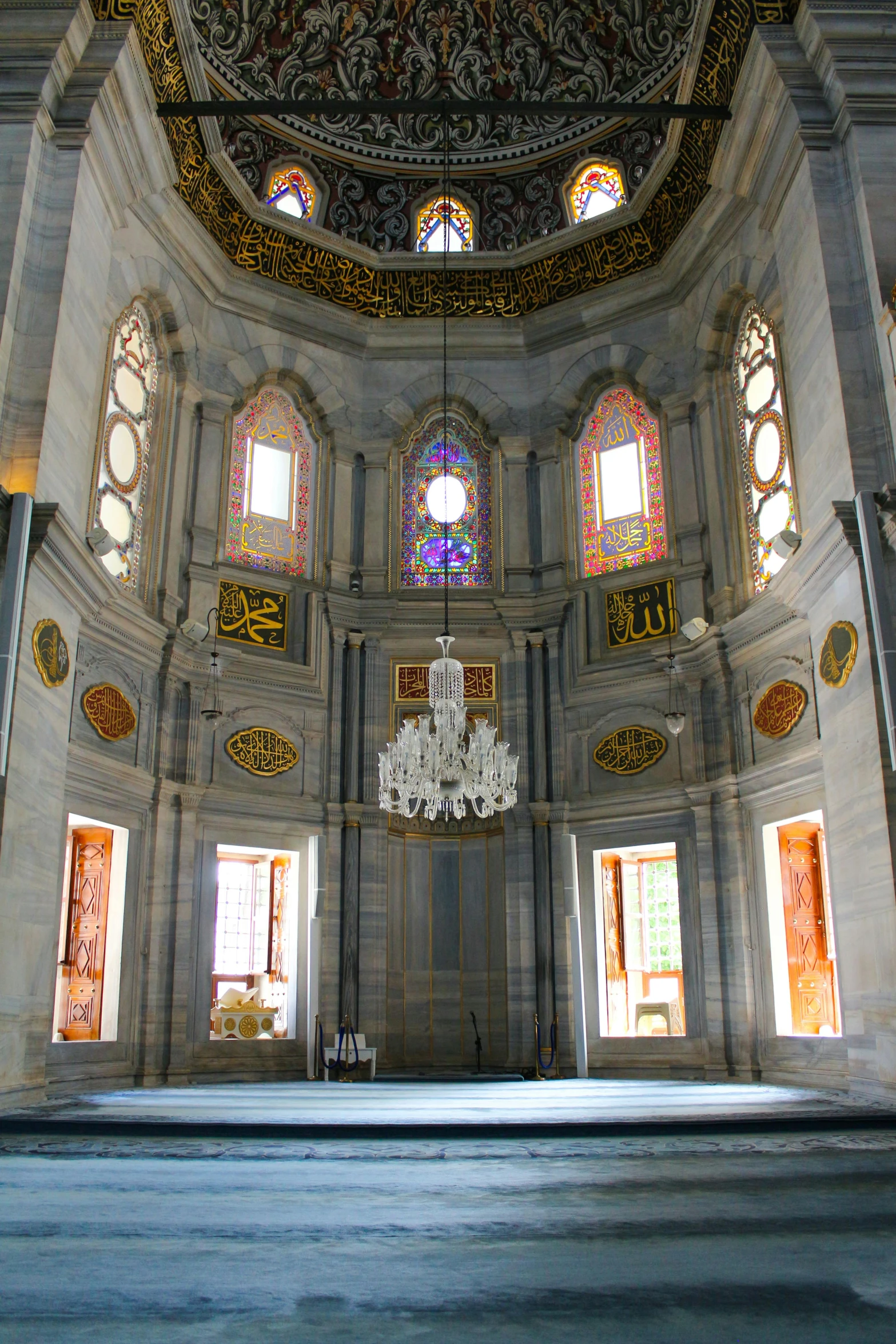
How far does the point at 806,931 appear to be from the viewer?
816cm

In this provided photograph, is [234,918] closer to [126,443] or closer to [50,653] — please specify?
[50,653]

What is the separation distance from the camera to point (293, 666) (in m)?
9.84

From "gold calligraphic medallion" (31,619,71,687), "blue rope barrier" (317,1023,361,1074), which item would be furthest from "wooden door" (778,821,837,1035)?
"gold calligraphic medallion" (31,619,71,687)

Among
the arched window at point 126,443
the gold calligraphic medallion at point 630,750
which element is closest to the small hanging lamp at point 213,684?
the arched window at point 126,443

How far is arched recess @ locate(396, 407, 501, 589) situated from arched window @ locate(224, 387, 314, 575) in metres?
0.93

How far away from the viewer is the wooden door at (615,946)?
9391mm

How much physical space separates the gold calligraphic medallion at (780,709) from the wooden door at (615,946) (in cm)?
193

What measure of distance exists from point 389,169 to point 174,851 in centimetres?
715

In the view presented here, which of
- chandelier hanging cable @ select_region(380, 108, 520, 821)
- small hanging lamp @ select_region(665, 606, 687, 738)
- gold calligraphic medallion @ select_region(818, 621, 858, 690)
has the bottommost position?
chandelier hanging cable @ select_region(380, 108, 520, 821)

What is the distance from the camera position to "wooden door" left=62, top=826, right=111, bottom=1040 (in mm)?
8133

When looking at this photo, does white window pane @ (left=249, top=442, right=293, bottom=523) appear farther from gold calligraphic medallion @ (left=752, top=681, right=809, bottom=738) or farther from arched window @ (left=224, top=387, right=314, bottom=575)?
gold calligraphic medallion @ (left=752, top=681, right=809, bottom=738)

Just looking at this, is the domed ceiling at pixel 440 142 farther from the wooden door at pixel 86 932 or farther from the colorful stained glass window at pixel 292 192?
the wooden door at pixel 86 932

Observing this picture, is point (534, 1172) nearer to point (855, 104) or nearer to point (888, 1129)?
point (888, 1129)

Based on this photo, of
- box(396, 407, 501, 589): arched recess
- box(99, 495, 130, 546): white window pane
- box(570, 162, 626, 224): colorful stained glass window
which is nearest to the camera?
box(99, 495, 130, 546): white window pane
